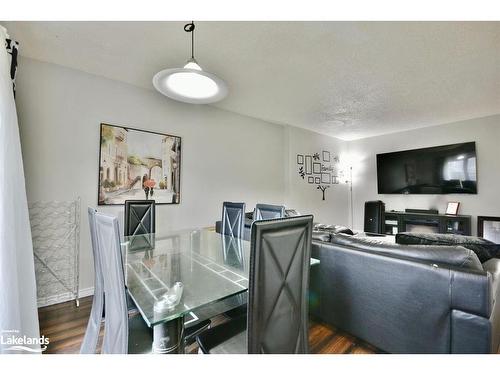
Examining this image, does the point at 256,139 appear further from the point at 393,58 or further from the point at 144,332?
the point at 144,332

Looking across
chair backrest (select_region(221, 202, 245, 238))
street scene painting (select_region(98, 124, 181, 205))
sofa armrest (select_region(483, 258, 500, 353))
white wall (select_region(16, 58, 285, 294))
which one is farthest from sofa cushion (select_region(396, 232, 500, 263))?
street scene painting (select_region(98, 124, 181, 205))

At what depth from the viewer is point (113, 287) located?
1079 millimetres

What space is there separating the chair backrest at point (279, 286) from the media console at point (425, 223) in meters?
4.40

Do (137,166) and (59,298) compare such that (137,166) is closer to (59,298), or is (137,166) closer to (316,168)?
(59,298)

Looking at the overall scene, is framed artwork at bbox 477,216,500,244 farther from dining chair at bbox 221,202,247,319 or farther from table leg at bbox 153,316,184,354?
table leg at bbox 153,316,184,354

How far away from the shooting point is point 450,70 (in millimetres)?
2432

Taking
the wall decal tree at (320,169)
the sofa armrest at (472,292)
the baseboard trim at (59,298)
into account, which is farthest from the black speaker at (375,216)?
the baseboard trim at (59,298)

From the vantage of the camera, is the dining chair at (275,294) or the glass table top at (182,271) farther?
the glass table top at (182,271)

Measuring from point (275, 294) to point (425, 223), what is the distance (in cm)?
471

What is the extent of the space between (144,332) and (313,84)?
292 cm

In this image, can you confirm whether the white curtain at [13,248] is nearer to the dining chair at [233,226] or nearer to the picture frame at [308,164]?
the dining chair at [233,226]

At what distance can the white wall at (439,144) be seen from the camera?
12.4 feet

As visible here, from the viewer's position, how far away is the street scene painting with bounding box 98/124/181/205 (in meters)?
2.61

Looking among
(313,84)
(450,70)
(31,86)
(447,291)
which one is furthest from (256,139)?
(447,291)
